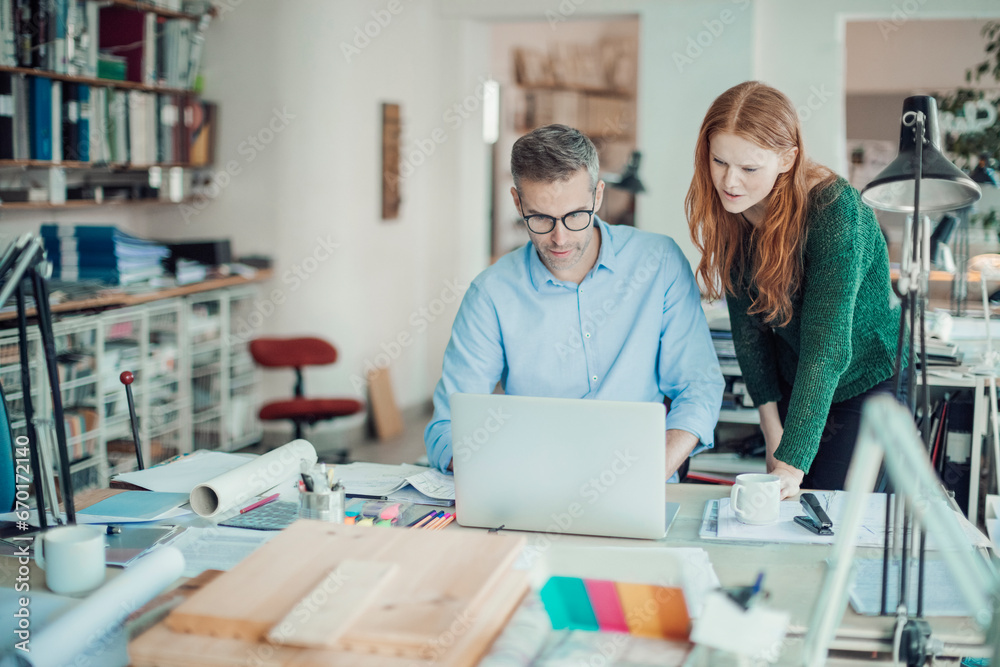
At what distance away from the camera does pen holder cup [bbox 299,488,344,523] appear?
155cm

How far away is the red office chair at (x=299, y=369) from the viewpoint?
410cm

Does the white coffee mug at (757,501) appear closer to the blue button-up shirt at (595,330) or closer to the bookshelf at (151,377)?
the blue button-up shirt at (595,330)

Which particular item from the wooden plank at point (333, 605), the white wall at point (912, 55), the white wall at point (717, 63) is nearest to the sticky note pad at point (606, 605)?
the wooden plank at point (333, 605)

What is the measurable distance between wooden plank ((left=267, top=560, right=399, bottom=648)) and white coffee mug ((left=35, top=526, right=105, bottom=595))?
430 mm

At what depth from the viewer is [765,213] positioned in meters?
1.92

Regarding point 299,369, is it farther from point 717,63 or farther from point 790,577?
point 790,577

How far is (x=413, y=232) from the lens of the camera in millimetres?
5496

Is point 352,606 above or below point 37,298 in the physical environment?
below

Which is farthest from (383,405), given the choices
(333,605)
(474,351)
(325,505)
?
(333,605)

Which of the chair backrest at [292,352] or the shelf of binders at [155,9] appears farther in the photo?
the chair backrest at [292,352]

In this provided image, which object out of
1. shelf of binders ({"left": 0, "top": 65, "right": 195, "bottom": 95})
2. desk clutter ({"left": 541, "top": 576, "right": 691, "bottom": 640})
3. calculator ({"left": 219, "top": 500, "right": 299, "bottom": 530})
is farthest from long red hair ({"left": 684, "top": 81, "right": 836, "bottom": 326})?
shelf of binders ({"left": 0, "top": 65, "right": 195, "bottom": 95})

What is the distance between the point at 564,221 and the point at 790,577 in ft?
2.83

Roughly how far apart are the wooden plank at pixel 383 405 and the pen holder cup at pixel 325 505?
134 inches

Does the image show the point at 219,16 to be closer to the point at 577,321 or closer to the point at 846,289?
the point at 577,321
